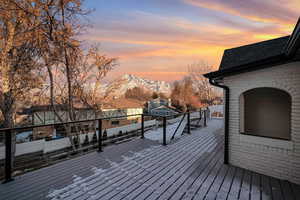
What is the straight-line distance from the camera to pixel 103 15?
884cm

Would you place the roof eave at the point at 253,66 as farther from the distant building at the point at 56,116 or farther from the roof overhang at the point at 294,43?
the distant building at the point at 56,116

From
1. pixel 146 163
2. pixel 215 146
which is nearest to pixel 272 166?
pixel 215 146

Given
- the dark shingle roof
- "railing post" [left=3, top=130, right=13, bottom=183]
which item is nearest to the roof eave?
the dark shingle roof

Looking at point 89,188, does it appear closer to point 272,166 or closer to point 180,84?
point 272,166

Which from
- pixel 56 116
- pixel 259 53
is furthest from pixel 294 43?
pixel 56 116

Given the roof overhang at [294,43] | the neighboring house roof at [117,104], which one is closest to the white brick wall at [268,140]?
the roof overhang at [294,43]

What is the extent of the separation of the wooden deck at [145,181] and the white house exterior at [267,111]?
29 cm

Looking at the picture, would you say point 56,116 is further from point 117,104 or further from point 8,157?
point 117,104

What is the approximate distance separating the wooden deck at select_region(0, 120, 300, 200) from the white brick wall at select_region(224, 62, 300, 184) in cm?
21

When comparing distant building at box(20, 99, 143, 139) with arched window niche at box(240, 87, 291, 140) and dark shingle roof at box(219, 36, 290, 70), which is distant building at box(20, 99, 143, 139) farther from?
arched window niche at box(240, 87, 291, 140)

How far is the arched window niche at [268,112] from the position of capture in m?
4.19

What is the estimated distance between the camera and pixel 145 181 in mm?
2797

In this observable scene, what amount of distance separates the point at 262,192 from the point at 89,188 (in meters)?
2.79

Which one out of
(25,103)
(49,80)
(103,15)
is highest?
(103,15)
